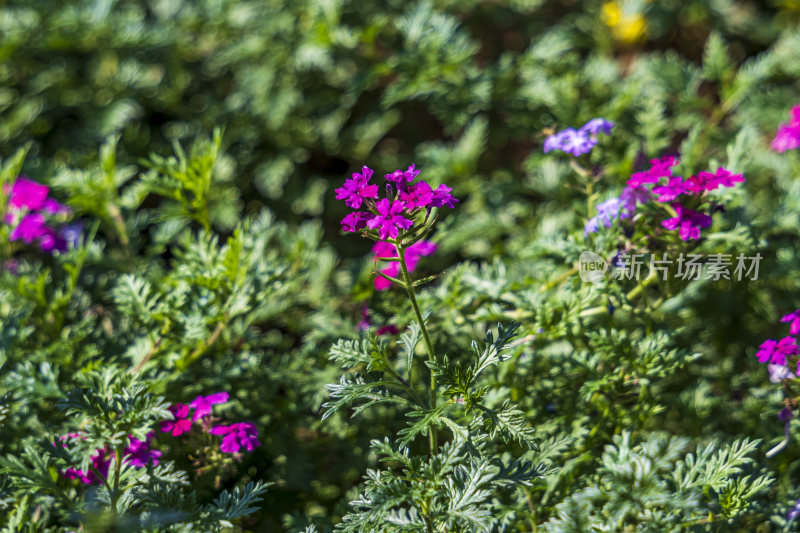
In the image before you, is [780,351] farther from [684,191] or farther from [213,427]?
[213,427]

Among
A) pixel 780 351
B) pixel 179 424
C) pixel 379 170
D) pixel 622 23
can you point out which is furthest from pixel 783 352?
pixel 622 23

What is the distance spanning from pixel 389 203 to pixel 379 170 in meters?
1.79

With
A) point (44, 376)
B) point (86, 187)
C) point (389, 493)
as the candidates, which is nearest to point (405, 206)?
point (389, 493)

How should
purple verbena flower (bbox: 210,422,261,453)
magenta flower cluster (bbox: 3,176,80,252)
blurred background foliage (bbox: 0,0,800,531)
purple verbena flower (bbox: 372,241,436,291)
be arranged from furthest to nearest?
magenta flower cluster (bbox: 3,176,80,252) < purple verbena flower (bbox: 372,241,436,291) < blurred background foliage (bbox: 0,0,800,531) < purple verbena flower (bbox: 210,422,261,453)

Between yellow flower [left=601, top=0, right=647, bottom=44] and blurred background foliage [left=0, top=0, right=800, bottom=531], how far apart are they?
0.6 inches

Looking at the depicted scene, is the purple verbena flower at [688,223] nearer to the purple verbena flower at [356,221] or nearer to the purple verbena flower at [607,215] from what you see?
the purple verbena flower at [607,215]

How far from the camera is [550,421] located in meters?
1.78

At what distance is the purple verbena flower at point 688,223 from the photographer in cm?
158

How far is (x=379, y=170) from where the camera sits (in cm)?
311

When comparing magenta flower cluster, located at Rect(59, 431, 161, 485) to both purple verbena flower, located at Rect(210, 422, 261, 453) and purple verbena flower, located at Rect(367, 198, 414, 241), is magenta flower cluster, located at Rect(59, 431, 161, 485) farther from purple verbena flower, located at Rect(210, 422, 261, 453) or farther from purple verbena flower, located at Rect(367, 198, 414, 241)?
purple verbena flower, located at Rect(367, 198, 414, 241)

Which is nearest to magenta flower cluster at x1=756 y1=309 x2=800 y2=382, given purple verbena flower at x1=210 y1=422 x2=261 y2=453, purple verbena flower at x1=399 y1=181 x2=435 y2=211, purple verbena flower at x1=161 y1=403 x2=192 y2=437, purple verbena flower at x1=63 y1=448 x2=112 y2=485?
purple verbena flower at x1=399 y1=181 x2=435 y2=211

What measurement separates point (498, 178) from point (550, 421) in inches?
54.3

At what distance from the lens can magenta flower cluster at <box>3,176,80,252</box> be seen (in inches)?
89.9

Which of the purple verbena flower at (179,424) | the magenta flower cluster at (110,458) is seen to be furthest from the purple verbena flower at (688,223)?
the magenta flower cluster at (110,458)
